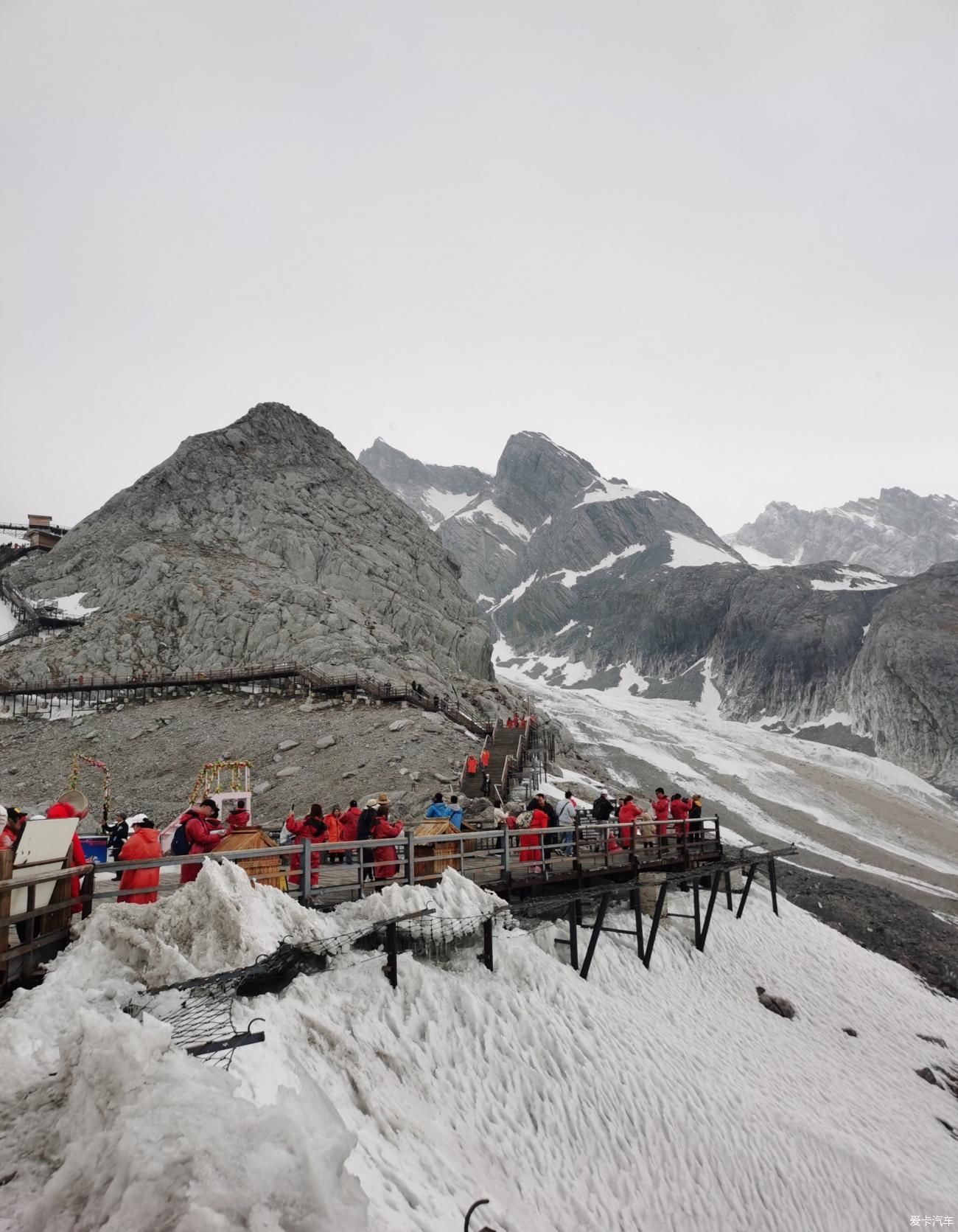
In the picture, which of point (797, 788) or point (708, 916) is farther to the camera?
point (797, 788)

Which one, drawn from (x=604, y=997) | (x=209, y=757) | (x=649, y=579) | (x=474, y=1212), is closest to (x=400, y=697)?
(x=209, y=757)

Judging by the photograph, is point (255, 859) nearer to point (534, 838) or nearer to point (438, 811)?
point (438, 811)

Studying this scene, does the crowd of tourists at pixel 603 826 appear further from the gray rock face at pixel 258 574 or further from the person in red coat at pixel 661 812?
the gray rock face at pixel 258 574

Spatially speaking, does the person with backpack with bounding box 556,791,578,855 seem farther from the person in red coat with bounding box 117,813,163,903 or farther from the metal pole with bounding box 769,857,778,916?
the person in red coat with bounding box 117,813,163,903

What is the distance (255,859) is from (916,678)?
362ft

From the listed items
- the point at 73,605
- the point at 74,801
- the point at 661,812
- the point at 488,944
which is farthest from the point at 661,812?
the point at 73,605

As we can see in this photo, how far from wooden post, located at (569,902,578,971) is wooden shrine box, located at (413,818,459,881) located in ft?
7.91

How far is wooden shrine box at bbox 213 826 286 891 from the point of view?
942 centimetres

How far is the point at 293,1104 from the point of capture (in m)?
4.28

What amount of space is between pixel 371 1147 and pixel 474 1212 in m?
1.25

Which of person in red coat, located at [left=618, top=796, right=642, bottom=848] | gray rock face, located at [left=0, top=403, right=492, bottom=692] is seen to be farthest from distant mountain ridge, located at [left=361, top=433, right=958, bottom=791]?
person in red coat, located at [left=618, top=796, right=642, bottom=848]

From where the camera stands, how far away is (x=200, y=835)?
993 centimetres

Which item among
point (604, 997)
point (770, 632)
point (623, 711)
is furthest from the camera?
point (770, 632)

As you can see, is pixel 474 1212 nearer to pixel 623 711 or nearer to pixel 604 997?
pixel 604 997
